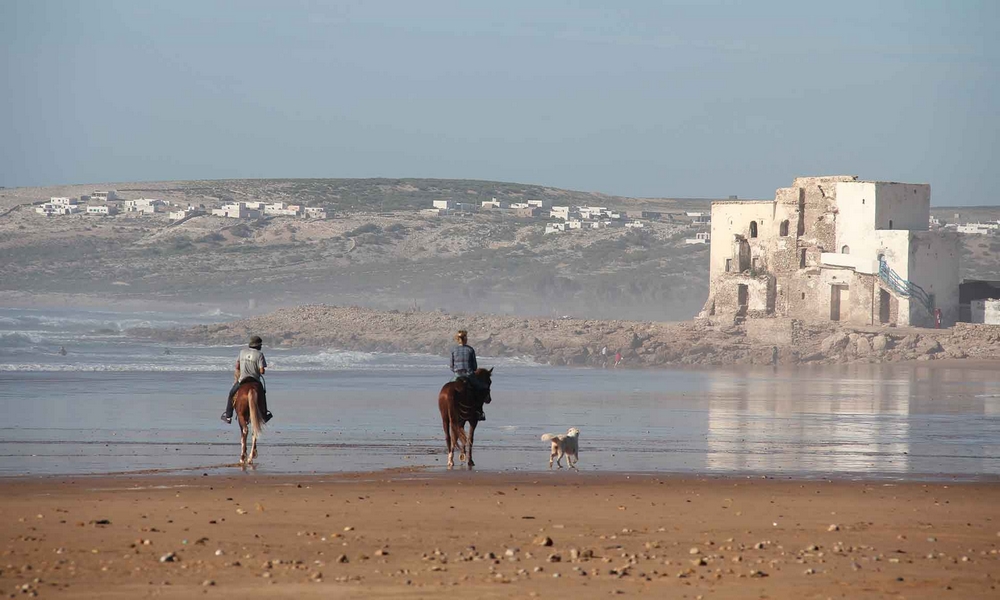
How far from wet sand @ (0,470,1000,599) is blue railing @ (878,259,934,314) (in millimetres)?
32320

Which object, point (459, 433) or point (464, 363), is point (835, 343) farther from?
point (459, 433)

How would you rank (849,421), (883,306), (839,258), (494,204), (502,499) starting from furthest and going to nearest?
1. (494,204)
2. (839,258)
3. (883,306)
4. (849,421)
5. (502,499)

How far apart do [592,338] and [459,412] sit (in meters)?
29.4

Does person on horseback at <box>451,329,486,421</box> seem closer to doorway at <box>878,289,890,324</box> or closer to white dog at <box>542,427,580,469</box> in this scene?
white dog at <box>542,427,580,469</box>

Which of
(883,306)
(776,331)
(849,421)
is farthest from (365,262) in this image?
Answer: (849,421)

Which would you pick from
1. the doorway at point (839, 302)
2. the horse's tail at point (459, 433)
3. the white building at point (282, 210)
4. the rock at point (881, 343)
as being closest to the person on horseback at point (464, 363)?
the horse's tail at point (459, 433)

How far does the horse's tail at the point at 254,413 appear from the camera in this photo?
14.9 metres

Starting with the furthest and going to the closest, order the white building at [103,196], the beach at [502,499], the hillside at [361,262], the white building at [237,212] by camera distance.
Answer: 1. the white building at [103,196]
2. the white building at [237,212]
3. the hillside at [361,262]
4. the beach at [502,499]

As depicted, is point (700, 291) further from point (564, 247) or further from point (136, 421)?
point (136, 421)

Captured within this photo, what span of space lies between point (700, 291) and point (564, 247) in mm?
24942

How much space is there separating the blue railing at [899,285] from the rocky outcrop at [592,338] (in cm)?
285

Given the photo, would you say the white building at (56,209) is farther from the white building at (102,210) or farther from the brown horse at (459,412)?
the brown horse at (459,412)

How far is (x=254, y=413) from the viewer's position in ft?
49.0

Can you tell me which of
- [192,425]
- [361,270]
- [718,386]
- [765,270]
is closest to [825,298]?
[765,270]
